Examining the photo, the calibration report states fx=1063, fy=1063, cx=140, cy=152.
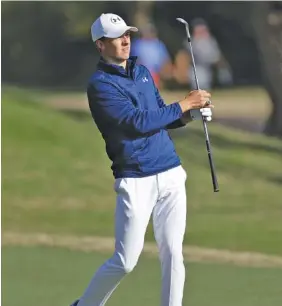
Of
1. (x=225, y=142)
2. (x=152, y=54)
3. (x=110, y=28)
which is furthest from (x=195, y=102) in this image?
(x=152, y=54)

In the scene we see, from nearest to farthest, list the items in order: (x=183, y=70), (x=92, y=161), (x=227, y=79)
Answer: (x=92, y=161), (x=183, y=70), (x=227, y=79)

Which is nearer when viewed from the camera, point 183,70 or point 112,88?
point 112,88

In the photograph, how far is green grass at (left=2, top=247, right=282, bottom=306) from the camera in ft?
21.5

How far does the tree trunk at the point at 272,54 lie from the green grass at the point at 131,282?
5.53 m

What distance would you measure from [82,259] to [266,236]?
5.98 feet

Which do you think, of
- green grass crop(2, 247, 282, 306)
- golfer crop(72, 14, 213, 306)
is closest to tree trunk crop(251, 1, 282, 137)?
green grass crop(2, 247, 282, 306)

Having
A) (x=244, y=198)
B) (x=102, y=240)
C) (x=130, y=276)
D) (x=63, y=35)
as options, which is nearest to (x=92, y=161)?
(x=244, y=198)

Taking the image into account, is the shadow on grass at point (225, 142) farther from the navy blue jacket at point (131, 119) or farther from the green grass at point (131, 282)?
the navy blue jacket at point (131, 119)

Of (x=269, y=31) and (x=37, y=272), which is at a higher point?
(x=269, y=31)

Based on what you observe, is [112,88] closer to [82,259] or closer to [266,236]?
[82,259]

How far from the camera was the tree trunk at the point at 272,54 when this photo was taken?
13.4 m

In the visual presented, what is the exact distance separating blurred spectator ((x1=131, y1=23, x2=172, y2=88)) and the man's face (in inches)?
291

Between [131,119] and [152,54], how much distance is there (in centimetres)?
949

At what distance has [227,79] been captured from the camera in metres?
18.8
